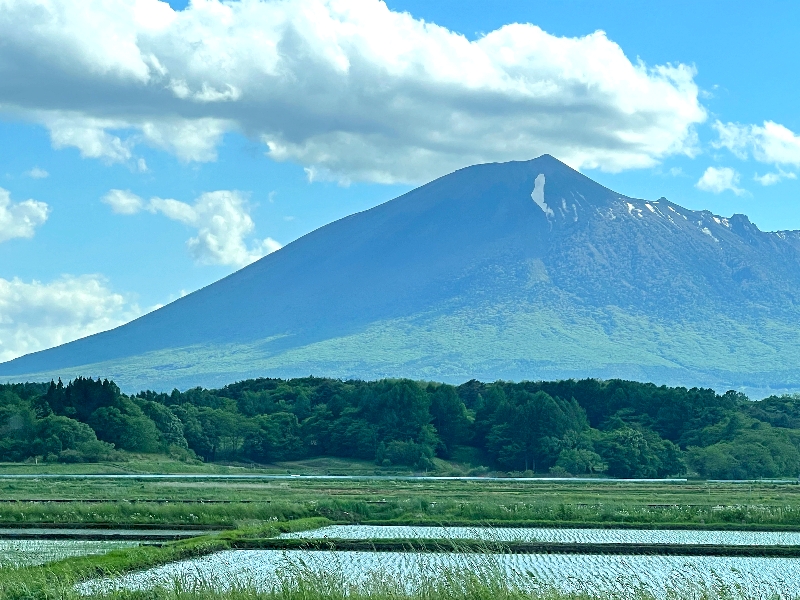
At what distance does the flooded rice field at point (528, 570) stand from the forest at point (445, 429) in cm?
3900

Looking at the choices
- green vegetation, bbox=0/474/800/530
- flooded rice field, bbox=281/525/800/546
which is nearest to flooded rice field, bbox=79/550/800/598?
flooded rice field, bbox=281/525/800/546

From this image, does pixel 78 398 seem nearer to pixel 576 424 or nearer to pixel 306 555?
pixel 576 424

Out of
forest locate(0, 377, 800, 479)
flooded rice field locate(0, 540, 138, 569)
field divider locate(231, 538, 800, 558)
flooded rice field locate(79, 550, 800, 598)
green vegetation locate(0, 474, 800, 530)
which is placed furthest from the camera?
forest locate(0, 377, 800, 479)

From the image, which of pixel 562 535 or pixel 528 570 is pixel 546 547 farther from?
pixel 528 570

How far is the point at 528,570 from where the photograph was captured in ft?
67.9

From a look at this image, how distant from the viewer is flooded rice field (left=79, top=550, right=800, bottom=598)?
57.6 feet

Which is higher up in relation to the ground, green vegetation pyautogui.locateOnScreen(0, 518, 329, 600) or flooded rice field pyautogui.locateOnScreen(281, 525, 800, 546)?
green vegetation pyautogui.locateOnScreen(0, 518, 329, 600)

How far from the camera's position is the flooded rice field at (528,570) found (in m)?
17.5

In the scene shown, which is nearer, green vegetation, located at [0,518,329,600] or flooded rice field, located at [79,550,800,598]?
green vegetation, located at [0,518,329,600]

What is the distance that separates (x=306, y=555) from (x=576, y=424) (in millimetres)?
46531

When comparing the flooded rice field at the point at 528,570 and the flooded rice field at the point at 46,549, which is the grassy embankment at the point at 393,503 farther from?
the flooded rice field at the point at 528,570

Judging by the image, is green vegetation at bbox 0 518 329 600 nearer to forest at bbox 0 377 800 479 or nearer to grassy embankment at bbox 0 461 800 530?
grassy embankment at bbox 0 461 800 530

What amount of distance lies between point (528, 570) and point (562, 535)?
27.6 feet

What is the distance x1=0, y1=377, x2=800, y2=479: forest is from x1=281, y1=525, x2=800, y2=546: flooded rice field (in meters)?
31.7
